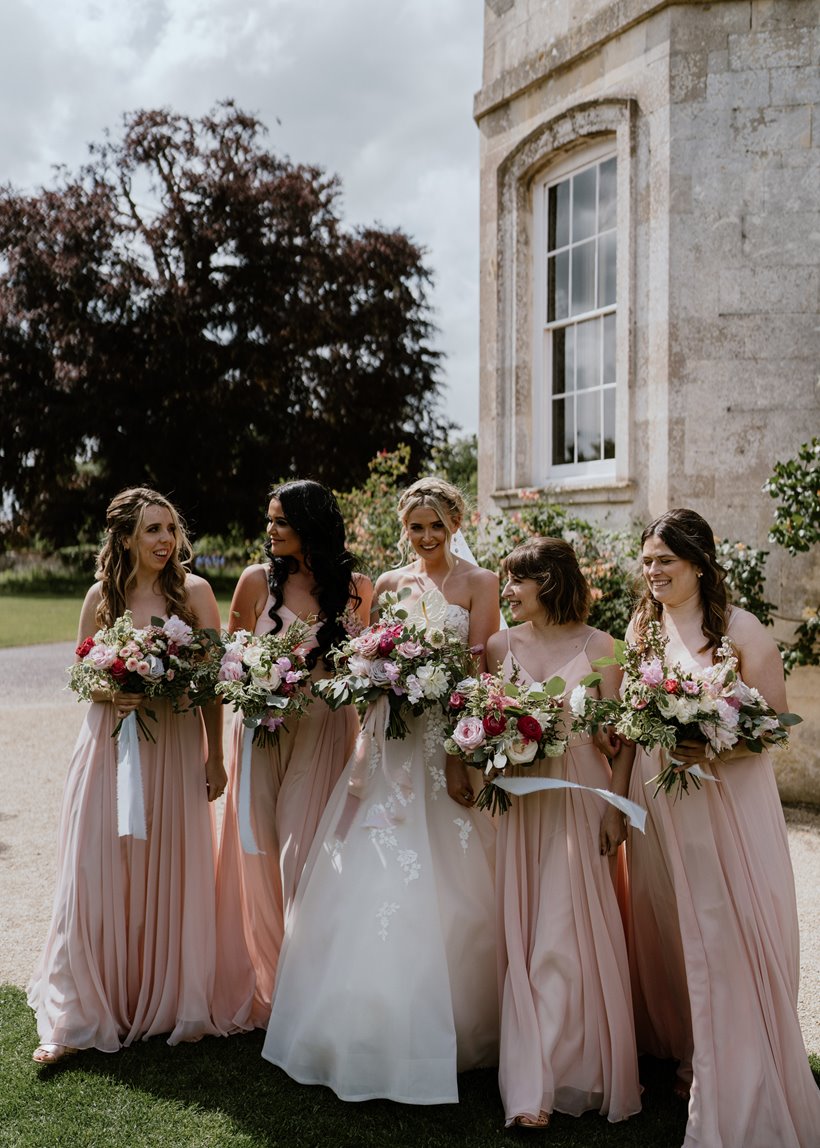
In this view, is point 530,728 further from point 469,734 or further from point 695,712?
point 695,712

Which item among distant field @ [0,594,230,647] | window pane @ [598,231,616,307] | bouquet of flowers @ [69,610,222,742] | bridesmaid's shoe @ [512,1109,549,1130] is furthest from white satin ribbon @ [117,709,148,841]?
distant field @ [0,594,230,647]

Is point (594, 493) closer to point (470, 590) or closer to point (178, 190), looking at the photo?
point (470, 590)

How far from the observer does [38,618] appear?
898 inches

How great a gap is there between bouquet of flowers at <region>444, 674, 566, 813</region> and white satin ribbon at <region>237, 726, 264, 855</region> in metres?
0.92

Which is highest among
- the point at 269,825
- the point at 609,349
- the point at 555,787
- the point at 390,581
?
the point at 609,349

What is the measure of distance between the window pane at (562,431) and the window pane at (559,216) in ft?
4.95

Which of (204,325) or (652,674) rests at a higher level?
(204,325)

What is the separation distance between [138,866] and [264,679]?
3.29 feet

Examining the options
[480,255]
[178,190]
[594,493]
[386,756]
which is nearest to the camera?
[386,756]

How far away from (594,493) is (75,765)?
18.2ft

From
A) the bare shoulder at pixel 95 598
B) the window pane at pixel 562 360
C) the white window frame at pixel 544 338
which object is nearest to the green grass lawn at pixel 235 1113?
the bare shoulder at pixel 95 598

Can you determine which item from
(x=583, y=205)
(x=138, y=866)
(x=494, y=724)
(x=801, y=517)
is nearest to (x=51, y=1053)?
(x=138, y=866)

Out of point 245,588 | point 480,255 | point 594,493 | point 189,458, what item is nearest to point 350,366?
point 189,458

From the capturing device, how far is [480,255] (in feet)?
32.1
